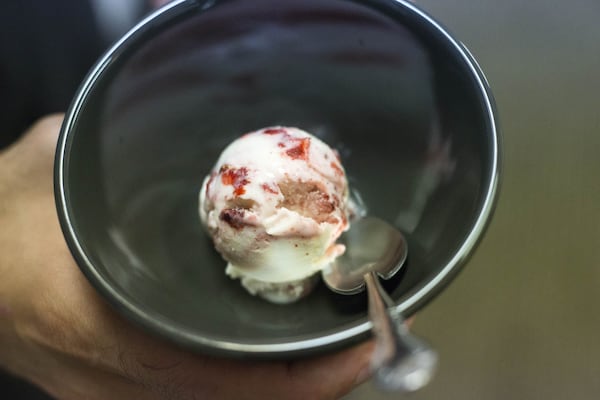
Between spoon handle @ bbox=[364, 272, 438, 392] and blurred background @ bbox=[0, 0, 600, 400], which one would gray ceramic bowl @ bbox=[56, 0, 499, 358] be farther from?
blurred background @ bbox=[0, 0, 600, 400]

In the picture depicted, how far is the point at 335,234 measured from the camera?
2.34 feet

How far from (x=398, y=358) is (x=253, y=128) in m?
0.47

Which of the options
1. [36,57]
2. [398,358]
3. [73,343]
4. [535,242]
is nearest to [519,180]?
[535,242]

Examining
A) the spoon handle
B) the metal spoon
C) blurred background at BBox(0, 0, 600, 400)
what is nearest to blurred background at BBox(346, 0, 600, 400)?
blurred background at BBox(0, 0, 600, 400)

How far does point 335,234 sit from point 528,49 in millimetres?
650

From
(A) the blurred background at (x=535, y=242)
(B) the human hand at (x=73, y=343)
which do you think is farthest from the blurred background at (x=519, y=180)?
(B) the human hand at (x=73, y=343)

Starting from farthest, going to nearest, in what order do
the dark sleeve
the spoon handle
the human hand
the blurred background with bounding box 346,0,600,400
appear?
the dark sleeve → the blurred background with bounding box 346,0,600,400 → the human hand → the spoon handle

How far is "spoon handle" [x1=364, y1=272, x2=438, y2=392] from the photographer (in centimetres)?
46

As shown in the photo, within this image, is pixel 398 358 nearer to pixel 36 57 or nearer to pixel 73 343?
pixel 73 343

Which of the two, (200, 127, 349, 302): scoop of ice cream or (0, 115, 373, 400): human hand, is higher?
(200, 127, 349, 302): scoop of ice cream

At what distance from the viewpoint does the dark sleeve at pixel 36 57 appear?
1111 mm

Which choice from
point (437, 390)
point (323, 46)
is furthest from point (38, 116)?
point (437, 390)

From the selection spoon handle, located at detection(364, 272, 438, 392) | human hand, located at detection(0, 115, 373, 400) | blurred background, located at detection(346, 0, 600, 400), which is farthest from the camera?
blurred background, located at detection(346, 0, 600, 400)

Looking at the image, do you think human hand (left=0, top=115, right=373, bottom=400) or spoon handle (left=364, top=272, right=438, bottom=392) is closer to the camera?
spoon handle (left=364, top=272, right=438, bottom=392)
